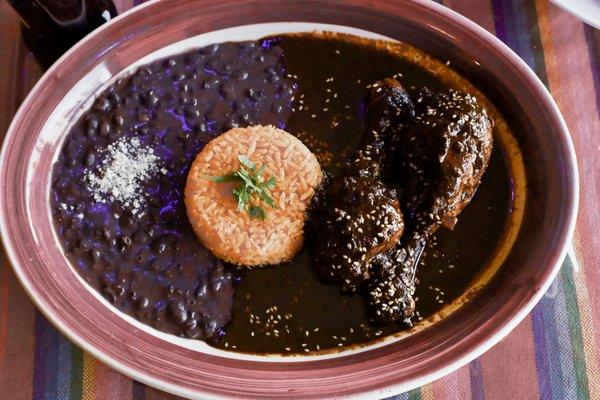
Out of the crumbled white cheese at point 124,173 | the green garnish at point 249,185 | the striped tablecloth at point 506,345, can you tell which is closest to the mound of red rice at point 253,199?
the green garnish at point 249,185

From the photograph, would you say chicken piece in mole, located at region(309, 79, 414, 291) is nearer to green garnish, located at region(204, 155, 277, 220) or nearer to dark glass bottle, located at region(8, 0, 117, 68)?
green garnish, located at region(204, 155, 277, 220)

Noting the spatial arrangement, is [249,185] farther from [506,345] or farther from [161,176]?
[506,345]

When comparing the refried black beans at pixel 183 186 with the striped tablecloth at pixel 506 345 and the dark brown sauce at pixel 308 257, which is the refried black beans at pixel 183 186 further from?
the striped tablecloth at pixel 506 345

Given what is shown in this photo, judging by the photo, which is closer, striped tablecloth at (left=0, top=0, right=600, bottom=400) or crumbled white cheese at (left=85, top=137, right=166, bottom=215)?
striped tablecloth at (left=0, top=0, right=600, bottom=400)

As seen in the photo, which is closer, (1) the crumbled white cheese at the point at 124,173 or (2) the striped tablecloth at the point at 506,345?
(2) the striped tablecloth at the point at 506,345

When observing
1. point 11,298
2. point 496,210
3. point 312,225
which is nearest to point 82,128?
point 11,298

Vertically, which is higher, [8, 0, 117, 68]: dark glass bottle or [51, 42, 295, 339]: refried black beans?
[8, 0, 117, 68]: dark glass bottle

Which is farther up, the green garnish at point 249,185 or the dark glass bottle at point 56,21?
the dark glass bottle at point 56,21

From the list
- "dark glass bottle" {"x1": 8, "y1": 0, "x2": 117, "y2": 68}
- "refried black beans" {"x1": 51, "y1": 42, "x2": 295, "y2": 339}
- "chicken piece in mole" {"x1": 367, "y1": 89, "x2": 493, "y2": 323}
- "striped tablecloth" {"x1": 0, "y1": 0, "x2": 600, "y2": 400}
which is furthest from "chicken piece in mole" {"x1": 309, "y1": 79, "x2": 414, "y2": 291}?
"dark glass bottle" {"x1": 8, "y1": 0, "x2": 117, "y2": 68}
